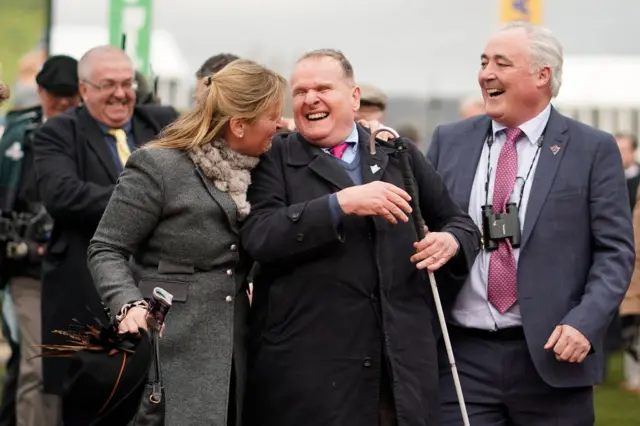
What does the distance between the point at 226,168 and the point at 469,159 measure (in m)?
1.28

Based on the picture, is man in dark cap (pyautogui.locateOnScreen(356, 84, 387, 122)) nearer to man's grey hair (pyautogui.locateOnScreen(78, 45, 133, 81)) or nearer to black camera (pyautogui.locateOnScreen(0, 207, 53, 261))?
man's grey hair (pyautogui.locateOnScreen(78, 45, 133, 81))

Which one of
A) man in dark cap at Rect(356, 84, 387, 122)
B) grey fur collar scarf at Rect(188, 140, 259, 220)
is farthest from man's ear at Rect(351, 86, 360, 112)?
man in dark cap at Rect(356, 84, 387, 122)

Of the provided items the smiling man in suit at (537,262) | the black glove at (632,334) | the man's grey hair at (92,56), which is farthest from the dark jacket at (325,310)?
the black glove at (632,334)

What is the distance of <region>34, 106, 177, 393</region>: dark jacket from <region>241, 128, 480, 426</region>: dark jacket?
1754mm

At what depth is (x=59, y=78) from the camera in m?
7.75

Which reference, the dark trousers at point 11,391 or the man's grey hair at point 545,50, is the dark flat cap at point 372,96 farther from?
the dark trousers at point 11,391

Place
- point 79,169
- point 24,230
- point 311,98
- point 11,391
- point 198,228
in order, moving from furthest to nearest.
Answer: point 11,391
point 24,230
point 79,169
point 311,98
point 198,228

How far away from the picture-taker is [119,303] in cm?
460

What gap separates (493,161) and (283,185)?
108 cm

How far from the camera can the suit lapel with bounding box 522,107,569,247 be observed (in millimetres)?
5402

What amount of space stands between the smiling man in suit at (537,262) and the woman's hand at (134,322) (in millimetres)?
1555

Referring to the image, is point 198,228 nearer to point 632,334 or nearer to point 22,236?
point 22,236

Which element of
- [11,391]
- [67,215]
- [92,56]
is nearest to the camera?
[67,215]

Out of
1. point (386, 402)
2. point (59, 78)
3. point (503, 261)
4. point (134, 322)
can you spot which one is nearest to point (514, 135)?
point (503, 261)
